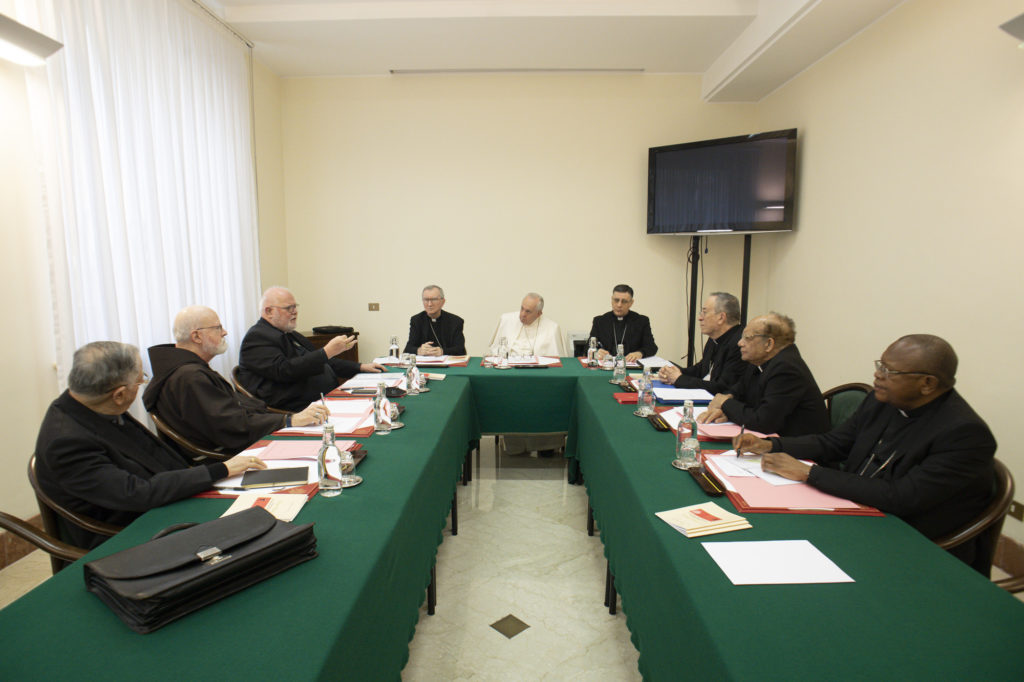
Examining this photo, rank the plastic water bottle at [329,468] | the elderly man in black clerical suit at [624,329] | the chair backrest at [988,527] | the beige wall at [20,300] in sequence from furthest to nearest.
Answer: the elderly man in black clerical suit at [624,329]
the beige wall at [20,300]
the plastic water bottle at [329,468]
the chair backrest at [988,527]

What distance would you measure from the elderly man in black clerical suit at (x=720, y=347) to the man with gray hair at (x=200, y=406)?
1.84 metres

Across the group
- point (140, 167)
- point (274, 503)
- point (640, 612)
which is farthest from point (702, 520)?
point (140, 167)

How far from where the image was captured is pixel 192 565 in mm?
1036

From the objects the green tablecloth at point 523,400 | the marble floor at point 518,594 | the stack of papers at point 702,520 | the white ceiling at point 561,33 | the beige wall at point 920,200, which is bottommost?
the marble floor at point 518,594

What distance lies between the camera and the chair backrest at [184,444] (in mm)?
2137

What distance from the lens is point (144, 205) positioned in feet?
11.0

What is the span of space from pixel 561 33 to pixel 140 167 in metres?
3.16

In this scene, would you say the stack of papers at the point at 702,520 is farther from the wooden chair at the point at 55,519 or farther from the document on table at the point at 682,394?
the wooden chair at the point at 55,519

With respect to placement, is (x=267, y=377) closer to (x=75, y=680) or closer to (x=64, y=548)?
(x=64, y=548)

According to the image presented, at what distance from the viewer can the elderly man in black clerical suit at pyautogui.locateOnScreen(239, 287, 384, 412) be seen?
297cm

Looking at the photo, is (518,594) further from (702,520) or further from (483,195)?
(483,195)

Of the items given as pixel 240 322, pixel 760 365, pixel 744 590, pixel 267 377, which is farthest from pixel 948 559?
pixel 240 322

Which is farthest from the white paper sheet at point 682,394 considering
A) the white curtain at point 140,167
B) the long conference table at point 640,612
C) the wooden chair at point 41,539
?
the white curtain at point 140,167

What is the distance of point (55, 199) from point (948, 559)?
3.79 m
